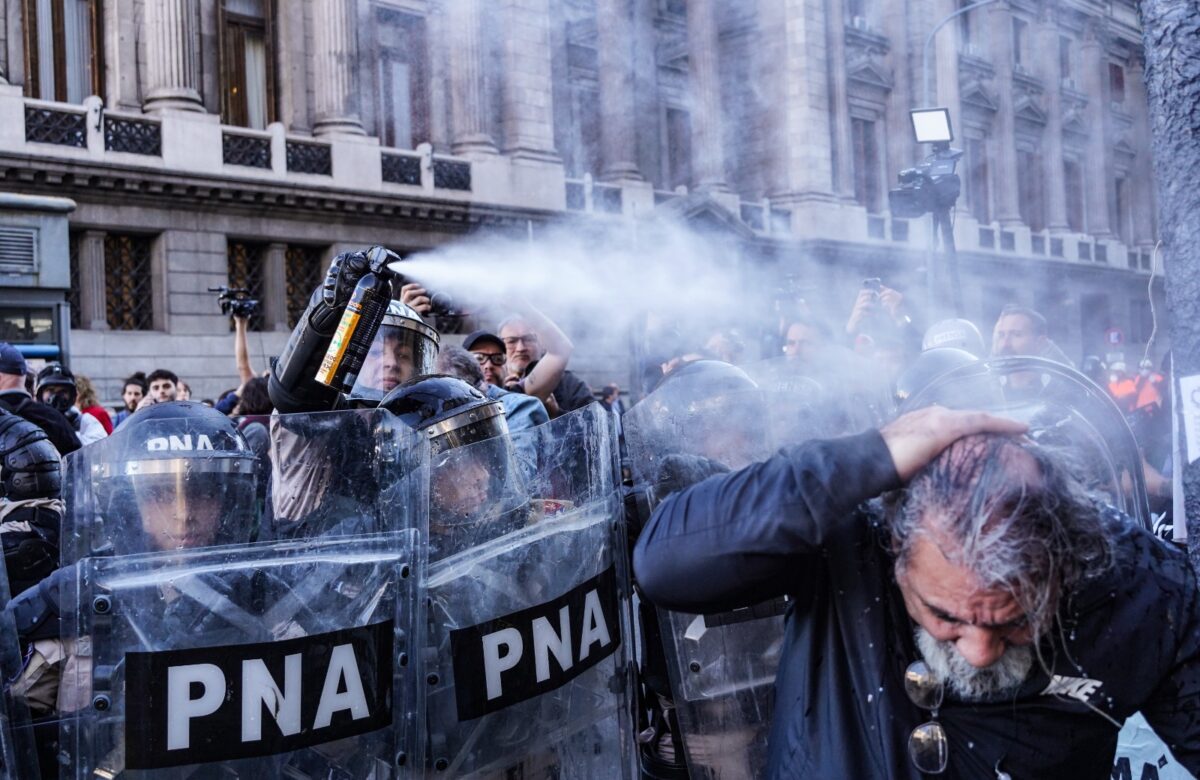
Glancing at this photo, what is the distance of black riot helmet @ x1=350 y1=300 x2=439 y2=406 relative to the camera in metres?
3.27

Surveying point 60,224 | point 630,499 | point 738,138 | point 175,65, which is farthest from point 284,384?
point 738,138

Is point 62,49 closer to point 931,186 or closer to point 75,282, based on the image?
point 75,282

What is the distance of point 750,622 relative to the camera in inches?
92.8

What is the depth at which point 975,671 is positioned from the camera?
60.7 inches

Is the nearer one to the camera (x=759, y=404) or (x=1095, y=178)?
(x=759, y=404)

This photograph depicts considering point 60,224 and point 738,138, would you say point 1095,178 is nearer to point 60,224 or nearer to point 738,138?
point 738,138

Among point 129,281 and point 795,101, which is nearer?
point 129,281

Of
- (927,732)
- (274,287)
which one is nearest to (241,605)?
(927,732)

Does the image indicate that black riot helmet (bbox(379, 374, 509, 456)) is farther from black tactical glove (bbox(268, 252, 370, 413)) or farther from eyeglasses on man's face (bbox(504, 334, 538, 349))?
eyeglasses on man's face (bbox(504, 334, 538, 349))

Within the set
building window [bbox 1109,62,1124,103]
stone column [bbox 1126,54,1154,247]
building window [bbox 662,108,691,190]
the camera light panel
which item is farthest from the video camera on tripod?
stone column [bbox 1126,54,1154,247]

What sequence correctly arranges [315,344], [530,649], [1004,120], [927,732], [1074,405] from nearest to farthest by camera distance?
[927,732] → [530,649] → [1074,405] → [315,344] → [1004,120]

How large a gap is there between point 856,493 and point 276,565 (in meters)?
1.00

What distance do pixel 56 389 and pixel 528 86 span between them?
12739mm

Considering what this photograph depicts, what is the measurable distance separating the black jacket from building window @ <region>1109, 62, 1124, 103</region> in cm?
1894
